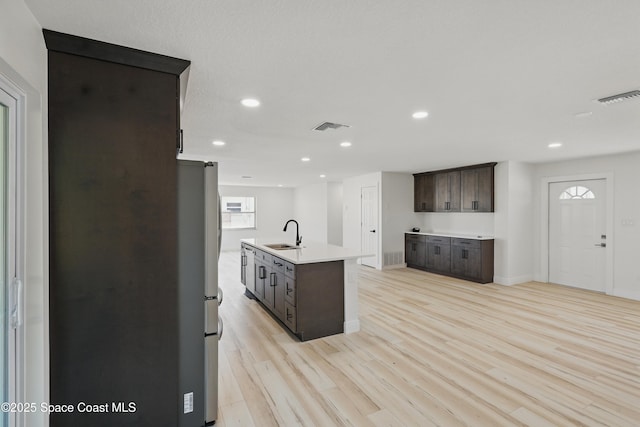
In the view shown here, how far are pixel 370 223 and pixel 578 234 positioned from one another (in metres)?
4.06

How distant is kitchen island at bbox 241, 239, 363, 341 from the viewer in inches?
133

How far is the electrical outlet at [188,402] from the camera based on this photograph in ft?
6.47

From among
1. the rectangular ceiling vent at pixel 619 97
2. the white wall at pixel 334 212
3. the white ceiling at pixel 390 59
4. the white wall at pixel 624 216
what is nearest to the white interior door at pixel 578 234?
the white wall at pixel 624 216

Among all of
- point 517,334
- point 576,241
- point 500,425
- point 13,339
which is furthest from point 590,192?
point 13,339

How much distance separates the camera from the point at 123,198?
1.81 m

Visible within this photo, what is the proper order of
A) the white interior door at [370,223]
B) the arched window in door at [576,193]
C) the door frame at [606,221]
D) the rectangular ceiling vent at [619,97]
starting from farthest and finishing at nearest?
the white interior door at [370,223] < the arched window in door at [576,193] < the door frame at [606,221] < the rectangular ceiling vent at [619,97]

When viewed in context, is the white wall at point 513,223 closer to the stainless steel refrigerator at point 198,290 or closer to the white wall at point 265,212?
the stainless steel refrigerator at point 198,290

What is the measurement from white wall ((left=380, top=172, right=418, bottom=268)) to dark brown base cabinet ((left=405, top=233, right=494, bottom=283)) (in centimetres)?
27

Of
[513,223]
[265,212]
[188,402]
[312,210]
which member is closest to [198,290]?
[188,402]

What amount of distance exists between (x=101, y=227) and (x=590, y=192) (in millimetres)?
7082

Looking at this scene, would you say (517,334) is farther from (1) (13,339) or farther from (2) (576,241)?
(1) (13,339)

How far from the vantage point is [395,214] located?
7.61 metres

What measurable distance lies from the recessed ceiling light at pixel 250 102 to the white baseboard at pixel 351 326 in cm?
255

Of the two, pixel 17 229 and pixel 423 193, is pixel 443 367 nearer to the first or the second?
pixel 17 229
